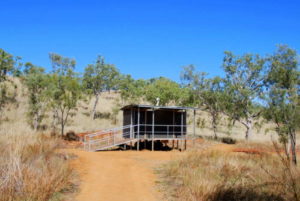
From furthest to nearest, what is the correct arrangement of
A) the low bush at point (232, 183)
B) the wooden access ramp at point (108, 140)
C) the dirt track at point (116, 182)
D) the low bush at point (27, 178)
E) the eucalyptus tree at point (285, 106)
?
the wooden access ramp at point (108, 140) → the eucalyptus tree at point (285, 106) → the dirt track at point (116, 182) → the low bush at point (232, 183) → the low bush at point (27, 178)

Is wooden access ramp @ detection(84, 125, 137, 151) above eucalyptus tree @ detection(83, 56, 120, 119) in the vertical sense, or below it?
below

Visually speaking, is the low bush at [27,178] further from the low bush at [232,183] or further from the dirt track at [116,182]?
the low bush at [232,183]

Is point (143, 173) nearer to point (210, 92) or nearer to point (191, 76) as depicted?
point (210, 92)

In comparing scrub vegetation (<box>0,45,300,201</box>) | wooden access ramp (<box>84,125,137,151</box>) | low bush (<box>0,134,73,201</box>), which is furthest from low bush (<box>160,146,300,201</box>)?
wooden access ramp (<box>84,125,137,151</box>)

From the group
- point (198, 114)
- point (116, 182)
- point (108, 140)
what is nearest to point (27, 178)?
point (116, 182)

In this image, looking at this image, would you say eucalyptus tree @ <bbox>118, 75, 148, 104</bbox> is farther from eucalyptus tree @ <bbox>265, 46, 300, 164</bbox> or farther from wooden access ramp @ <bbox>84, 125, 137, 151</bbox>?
eucalyptus tree @ <bbox>265, 46, 300, 164</bbox>

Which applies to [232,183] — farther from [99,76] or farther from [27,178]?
[99,76]

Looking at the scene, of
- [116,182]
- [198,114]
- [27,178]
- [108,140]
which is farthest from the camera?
[198,114]

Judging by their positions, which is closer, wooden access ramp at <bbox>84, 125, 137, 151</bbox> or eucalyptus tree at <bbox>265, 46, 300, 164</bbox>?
eucalyptus tree at <bbox>265, 46, 300, 164</bbox>

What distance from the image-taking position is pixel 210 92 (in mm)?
28859

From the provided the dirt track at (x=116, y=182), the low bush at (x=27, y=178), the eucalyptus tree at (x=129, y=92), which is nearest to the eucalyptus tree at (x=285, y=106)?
the dirt track at (x=116, y=182)

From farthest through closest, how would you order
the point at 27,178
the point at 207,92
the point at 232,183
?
the point at 207,92, the point at 232,183, the point at 27,178

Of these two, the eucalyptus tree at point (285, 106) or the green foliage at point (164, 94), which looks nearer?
the eucalyptus tree at point (285, 106)

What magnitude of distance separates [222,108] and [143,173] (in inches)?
776
